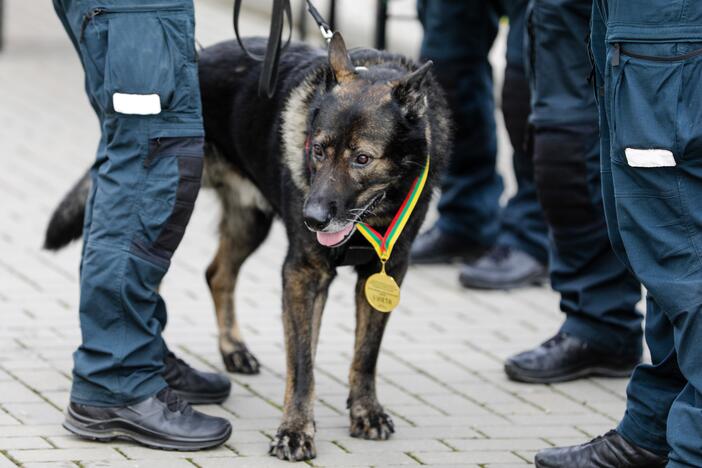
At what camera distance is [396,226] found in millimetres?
4277

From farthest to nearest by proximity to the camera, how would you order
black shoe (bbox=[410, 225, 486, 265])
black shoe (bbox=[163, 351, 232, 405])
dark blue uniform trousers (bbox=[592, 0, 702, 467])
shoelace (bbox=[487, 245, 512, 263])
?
black shoe (bbox=[410, 225, 486, 265]) → shoelace (bbox=[487, 245, 512, 263]) → black shoe (bbox=[163, 351, 232, 405]) → dark blue uniform trousers (bbox=[592, 0, 702, 467])

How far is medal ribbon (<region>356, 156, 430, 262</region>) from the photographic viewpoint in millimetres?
4258

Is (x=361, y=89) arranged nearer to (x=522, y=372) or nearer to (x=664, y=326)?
(x=664, y=326)

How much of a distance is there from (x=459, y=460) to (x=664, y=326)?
816 mm

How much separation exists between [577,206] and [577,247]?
0.55 feet

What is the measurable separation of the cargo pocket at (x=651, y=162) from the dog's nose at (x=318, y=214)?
2.88ft

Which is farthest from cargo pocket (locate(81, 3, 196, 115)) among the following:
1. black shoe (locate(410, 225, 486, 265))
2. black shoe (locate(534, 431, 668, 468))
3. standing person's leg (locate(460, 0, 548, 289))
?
black shoe (locate(410, 225, 486, 265))

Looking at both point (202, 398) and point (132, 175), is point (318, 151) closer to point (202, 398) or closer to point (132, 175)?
point (132, 175)

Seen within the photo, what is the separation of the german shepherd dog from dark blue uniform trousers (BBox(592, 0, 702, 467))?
0.79 m

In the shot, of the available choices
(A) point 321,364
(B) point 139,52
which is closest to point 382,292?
(A) point 321,364

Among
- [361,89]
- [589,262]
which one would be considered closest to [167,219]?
[361,89]

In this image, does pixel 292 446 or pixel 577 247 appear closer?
pixel 292 446

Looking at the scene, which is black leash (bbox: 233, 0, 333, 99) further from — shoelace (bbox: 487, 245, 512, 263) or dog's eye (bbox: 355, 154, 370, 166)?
shoelace (bbox: 487, 245, 512, 263)

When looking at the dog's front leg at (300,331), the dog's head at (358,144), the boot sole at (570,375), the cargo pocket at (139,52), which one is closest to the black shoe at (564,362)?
the boot sole at (570,375)
